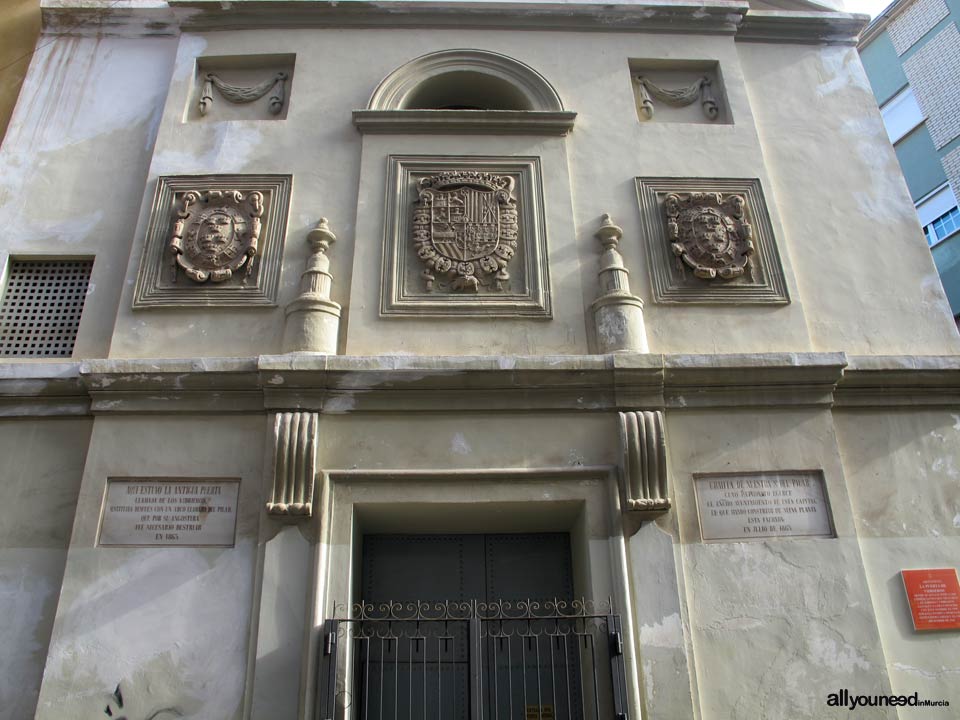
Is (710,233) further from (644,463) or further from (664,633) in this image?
(664,633)

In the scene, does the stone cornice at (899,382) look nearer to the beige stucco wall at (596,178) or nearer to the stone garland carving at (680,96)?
the beige stucco wall at (596,178)

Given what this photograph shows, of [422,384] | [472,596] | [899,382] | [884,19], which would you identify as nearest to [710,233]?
[899,382]

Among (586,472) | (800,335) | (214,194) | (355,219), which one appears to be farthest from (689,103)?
(214,194)

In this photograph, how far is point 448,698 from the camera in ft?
20.9

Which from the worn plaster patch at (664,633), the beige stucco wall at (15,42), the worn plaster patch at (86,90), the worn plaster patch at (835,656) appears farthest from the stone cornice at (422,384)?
the beige stucco wall at (15,42)

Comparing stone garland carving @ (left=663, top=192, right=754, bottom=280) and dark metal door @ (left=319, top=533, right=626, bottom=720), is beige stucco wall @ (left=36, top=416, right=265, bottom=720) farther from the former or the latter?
stone garland carving @ (left=663, top=192, right=754, bottom=280)

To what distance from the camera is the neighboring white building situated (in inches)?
232

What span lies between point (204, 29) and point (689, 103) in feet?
18.8

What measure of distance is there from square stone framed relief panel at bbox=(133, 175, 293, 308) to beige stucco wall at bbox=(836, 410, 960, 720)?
564 cm

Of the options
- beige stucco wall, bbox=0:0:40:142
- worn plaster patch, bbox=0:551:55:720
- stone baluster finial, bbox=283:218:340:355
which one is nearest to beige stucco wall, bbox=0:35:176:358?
beige stucco wall, bbox=0:0:40:142

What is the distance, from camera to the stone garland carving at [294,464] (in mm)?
6084

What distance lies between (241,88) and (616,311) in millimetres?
5081

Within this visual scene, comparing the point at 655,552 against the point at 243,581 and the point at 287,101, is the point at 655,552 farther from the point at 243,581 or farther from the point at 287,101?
the point at 287,101

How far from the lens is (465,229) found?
7.43 m
